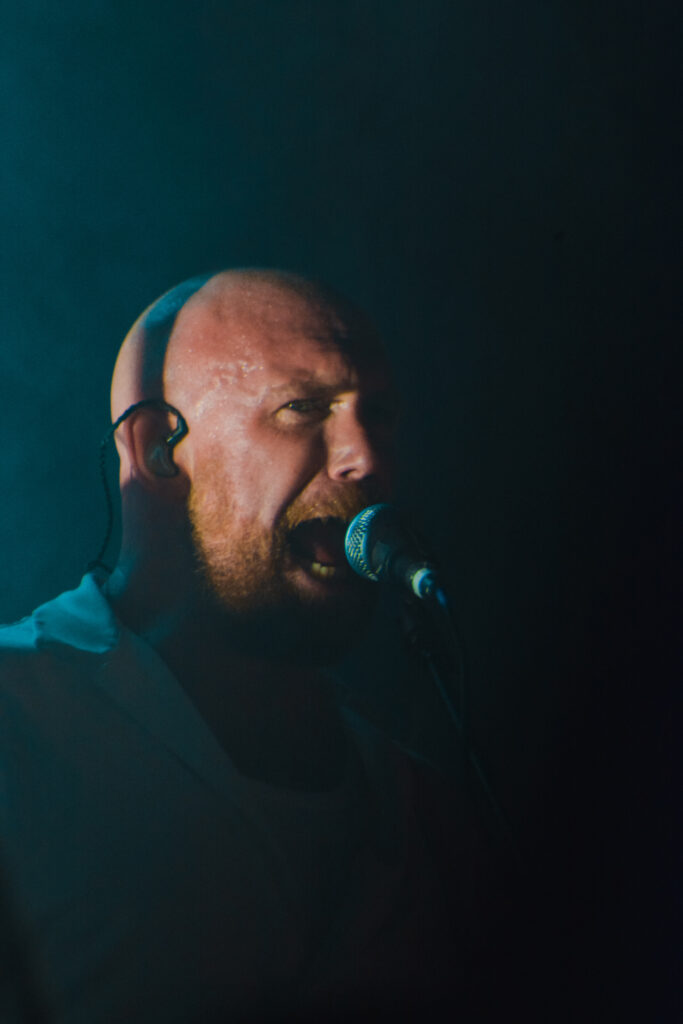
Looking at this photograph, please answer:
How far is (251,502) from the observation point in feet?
3.89

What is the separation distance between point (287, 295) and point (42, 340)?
0.53 metres

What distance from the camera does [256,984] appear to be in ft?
2.82

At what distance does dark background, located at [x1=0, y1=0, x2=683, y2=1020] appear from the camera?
1.31 meters

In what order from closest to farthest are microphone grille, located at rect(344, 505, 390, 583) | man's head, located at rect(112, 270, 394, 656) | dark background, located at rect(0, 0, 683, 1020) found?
microphone grille, located at rect(344, 505, 390, 583), man's head, located at rect(112, 270, 394, 656), dark background, located at rect(0, 0, 683, 1020)

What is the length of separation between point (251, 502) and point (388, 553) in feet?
1.04

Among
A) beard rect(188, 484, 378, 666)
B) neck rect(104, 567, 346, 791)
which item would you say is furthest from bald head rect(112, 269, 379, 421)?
neck rect(104, 567, 346, 791)

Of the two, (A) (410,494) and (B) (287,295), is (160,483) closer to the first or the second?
(B) (287,295)

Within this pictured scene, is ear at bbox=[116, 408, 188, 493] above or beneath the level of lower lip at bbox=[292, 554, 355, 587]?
above

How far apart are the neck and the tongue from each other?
20 centimetres

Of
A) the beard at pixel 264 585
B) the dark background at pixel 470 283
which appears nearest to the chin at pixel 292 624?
the beard at pixel 264 585

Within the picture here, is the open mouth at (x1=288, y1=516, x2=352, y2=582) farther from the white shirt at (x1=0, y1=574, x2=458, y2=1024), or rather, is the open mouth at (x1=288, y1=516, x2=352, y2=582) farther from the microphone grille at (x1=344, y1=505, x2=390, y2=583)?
the white shirt at (x1=0, y1=574, x2=458, y2=1024)

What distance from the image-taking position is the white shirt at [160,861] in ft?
2.65

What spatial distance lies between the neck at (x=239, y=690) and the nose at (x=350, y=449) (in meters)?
0.37

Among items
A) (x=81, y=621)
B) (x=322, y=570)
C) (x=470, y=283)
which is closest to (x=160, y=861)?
(x=81, y=621)
